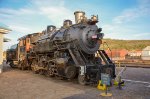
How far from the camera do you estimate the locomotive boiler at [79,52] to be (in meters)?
11.2

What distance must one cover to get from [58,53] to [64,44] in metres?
0.69

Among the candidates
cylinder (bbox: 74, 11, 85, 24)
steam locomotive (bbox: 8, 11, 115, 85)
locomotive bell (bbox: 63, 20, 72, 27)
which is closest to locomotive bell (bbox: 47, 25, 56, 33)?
steam locomotive (bbox: 8, 11, 115, 85)

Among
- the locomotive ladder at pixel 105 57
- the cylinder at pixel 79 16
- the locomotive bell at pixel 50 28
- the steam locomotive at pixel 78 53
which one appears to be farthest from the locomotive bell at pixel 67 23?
the locomotive ladder at pixel 105 57

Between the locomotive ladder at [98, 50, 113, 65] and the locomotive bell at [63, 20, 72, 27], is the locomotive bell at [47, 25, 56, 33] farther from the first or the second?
the locomotive ladder at [98, 50, 113, 65]

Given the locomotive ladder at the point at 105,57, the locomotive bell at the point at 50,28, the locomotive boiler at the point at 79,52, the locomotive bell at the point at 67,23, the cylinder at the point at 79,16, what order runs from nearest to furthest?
the locomotive boiler at the point at 79,52
the locomotive ladder at the point at 105,57
the cylinder at the point at 79,16
the locomotive bell at the point at 67,23
the locomotive bell at the point at 50,28

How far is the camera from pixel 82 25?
1252 cm

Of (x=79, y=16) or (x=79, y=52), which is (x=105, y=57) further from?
(x=79, y=16)

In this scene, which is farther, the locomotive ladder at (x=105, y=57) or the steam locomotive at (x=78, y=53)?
the locomotive ladder at (x=105, y=57)

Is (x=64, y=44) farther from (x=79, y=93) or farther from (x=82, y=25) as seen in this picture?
(x=79, y=93)

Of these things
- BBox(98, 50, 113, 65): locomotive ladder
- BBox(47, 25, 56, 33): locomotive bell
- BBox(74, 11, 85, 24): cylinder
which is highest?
BBox(74, 11, 85, 24): cylinder

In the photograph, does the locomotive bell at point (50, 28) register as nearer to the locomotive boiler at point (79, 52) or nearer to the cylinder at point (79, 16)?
the locomotive boiler at point (79, 52)

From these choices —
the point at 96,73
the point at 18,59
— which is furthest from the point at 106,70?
the point at 18,59

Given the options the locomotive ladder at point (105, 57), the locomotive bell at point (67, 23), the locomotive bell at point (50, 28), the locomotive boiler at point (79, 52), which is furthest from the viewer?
the locomotive bell at point (50, 28)

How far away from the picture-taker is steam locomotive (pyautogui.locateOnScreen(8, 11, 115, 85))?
11.2 meters
